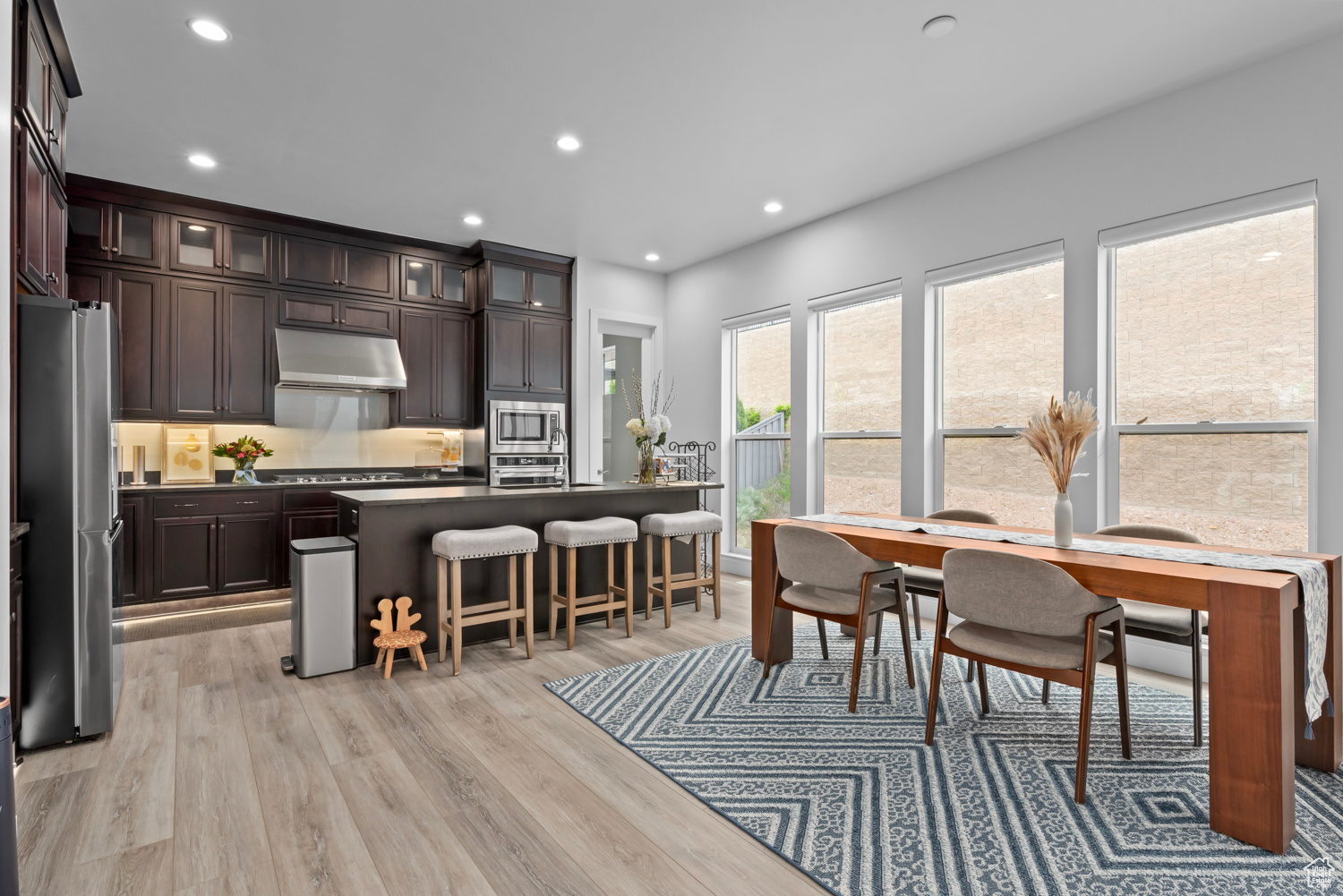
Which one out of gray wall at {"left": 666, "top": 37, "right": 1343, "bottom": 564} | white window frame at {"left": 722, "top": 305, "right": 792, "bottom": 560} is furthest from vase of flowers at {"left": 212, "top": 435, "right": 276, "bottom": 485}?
gray wall at {"left": 666, "top": 37, "right": 1343, "bottom": 564}

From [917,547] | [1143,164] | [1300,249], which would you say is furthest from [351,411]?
[1300,249]

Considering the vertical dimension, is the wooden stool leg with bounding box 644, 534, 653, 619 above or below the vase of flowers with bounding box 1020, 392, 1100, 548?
below

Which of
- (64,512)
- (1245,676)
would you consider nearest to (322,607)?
(64,512)

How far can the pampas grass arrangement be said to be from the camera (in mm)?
2691

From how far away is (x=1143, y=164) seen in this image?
3.56 metres

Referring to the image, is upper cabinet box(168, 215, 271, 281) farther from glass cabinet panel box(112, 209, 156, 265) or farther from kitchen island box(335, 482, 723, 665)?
kitchen island box(335, 482, 723, 665)

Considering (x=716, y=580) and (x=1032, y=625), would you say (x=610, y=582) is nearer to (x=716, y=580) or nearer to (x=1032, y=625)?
(x=716, y=580)

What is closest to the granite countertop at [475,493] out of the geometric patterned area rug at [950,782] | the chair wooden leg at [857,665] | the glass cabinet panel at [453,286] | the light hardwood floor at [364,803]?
the light hardwood floor at [364,803]

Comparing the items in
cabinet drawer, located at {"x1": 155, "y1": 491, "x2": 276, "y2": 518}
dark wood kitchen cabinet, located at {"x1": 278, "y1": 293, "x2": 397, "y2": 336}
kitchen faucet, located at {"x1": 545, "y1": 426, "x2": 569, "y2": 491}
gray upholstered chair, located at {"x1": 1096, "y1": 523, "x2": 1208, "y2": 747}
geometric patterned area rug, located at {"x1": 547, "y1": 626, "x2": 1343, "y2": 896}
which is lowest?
geometric patterned area rug, located at {"x1": 547, "y1": 626, "x2": 1343, "y2": 896}

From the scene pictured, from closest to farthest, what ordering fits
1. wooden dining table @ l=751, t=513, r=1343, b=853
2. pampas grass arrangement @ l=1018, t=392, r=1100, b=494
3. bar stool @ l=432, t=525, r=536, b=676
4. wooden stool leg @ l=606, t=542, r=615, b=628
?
wooden dining table @ l=751, t=513, r=1343, b=853 → pampas grass arrangement @ l=1018, t=392, r=1100, b=494 → bar stool @ l=432, t=525, r=536, b=676 → wooden stool leg @ l=606, t=542, r=615, b=628

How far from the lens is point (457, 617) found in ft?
11.4

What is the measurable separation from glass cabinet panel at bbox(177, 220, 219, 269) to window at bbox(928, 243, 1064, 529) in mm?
5094

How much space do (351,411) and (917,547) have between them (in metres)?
4.82

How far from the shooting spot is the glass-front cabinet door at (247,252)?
4992 mm
